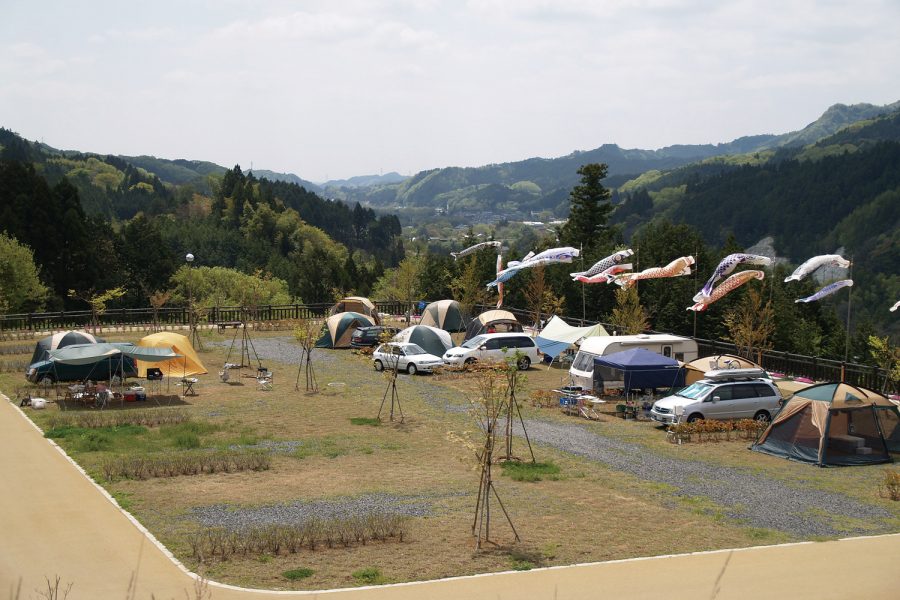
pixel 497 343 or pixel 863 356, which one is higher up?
pixel 497 343

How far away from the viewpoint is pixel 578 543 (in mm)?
12672

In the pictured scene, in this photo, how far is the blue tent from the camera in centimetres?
2573

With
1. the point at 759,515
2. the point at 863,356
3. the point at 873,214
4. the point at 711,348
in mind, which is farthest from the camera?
the point at 873,214

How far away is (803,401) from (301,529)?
12.5 metres

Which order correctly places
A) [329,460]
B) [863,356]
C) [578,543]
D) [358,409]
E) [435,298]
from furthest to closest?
[435,298] < [863,356] < [358,409] < [329,460] < [578,543]

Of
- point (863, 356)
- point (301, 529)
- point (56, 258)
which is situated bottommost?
point (863, 356)

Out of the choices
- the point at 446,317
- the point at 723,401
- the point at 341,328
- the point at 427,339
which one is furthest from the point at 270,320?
the point at 723,401

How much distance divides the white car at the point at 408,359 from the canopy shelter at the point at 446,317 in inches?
349

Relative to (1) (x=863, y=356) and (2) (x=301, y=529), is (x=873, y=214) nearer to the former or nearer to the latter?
(1) (x=863, y=356)

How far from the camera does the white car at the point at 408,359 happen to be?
30.8 m

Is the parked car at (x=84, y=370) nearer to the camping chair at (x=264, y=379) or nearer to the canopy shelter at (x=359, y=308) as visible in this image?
the camping chair at (x=264, y=379)

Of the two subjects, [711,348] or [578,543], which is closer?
[578,543]

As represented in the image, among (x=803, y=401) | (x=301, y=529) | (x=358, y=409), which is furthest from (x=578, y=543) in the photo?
(x=358, y=409)

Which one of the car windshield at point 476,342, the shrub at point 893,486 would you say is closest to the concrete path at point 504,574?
the shrub at point 893,486
